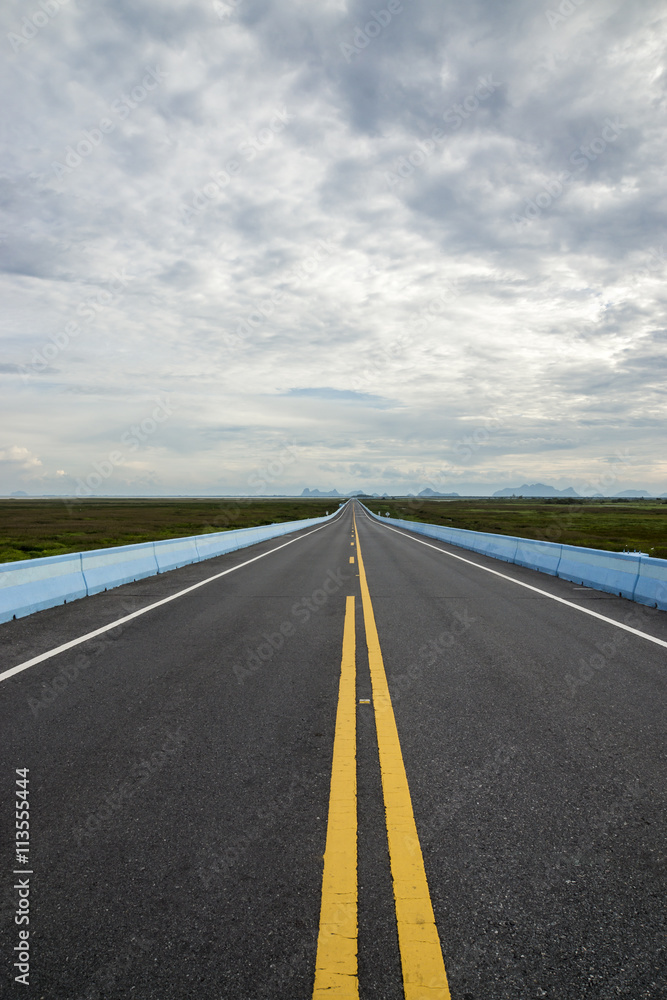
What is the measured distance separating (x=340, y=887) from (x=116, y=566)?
36.6 ft

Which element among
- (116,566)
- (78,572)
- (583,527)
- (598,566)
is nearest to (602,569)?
(598,566)

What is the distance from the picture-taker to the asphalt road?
2.13 m

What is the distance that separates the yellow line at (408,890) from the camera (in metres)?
2.03

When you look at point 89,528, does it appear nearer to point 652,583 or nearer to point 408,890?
point 652,583

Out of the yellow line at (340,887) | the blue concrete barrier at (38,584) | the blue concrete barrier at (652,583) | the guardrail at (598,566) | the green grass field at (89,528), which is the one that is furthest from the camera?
the green grass field at (89,528)

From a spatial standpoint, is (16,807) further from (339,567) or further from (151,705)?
(339,567)

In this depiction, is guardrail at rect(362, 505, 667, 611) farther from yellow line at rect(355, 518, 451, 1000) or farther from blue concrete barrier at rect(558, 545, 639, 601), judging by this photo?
yellow line at rect(355, 518, 451, 1000)

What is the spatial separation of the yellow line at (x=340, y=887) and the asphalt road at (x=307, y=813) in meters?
0.04

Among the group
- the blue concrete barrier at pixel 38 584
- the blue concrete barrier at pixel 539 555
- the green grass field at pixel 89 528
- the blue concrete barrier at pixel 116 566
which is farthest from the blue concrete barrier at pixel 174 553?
the blue concrete barrier at pixel 539 555

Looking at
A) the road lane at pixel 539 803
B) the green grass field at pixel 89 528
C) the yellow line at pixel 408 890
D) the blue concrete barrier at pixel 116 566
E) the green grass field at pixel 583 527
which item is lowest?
the green grass field at pixel 583 527

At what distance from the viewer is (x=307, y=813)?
313cm

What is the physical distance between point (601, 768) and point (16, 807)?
3.64 m

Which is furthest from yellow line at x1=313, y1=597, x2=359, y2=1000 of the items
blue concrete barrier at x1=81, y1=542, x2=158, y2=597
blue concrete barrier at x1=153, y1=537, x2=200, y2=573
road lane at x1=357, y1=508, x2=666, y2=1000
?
blue concrete barrier at x1=153, y1=537, x2=200, y2=573

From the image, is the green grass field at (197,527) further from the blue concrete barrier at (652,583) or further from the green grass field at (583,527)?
the blue concrete barrier at (652,583)
